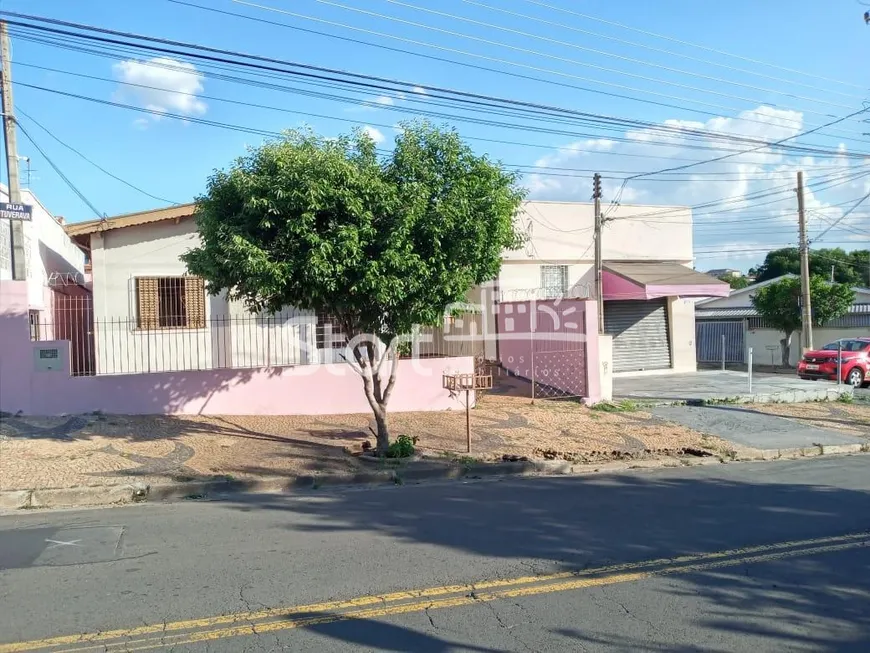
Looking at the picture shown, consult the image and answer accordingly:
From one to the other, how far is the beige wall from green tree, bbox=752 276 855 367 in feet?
22.0

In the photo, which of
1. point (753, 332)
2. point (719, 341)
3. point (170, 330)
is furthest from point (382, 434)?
point (719, 341)

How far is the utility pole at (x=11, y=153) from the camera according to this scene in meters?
13.3

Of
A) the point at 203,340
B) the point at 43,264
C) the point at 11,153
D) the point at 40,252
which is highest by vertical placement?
the point at 11,153

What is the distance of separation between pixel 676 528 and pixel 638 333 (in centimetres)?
1735

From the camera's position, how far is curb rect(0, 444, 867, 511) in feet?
28.0

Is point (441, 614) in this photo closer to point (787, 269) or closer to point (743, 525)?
point (743, 525)

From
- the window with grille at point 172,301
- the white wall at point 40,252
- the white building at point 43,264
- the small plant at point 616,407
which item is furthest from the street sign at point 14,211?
the small plant at point 616,407

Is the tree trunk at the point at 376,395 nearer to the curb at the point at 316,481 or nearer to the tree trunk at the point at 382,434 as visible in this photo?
the tree trunk at the point at 382,434

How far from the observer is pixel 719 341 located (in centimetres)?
3466

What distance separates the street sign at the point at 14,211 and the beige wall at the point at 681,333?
19.2 metres

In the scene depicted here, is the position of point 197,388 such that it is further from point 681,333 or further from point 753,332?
point 753,332

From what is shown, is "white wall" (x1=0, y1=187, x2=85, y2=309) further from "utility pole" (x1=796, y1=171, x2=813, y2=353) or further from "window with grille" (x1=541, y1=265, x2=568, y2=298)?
"utility pole" (x1=796, y1=171, x2=813, y2=353)

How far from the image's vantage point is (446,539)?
263 inches

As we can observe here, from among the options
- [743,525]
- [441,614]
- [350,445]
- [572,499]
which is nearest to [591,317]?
[350,445]
